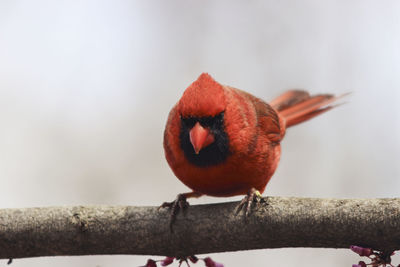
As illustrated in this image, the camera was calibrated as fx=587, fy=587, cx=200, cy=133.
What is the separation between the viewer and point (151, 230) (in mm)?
2164

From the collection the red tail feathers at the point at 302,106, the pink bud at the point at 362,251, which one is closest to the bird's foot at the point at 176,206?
the pink bud at the point at 362,251

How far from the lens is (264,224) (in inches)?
81.7

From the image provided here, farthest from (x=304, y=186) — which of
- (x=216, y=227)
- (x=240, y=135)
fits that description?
(x=216, y=227)

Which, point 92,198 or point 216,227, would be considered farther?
point 92,198

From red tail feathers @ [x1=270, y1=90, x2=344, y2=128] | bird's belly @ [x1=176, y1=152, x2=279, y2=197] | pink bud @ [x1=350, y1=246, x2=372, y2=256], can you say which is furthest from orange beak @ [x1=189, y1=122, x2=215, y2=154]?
red tail feathers @ [x1=270, y1=90, x2=344, y2=128]

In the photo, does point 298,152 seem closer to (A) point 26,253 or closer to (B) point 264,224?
(B) point 264,224

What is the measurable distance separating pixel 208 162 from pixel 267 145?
0.43 m

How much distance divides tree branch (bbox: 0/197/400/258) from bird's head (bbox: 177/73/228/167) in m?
0.26

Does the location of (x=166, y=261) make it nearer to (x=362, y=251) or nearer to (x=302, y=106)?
(x=362, y=251)

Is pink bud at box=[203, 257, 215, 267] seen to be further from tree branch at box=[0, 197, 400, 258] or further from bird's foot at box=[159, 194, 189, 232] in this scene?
bird's foot at box=[159, 194, 189, 232]

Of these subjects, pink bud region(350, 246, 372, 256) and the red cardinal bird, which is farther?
the red cardinal bird

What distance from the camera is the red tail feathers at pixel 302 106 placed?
357 centimetres

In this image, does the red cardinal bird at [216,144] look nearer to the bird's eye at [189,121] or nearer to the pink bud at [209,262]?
the bird's eye at [189,121]

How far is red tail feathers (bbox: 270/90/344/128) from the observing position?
11.7 feet
